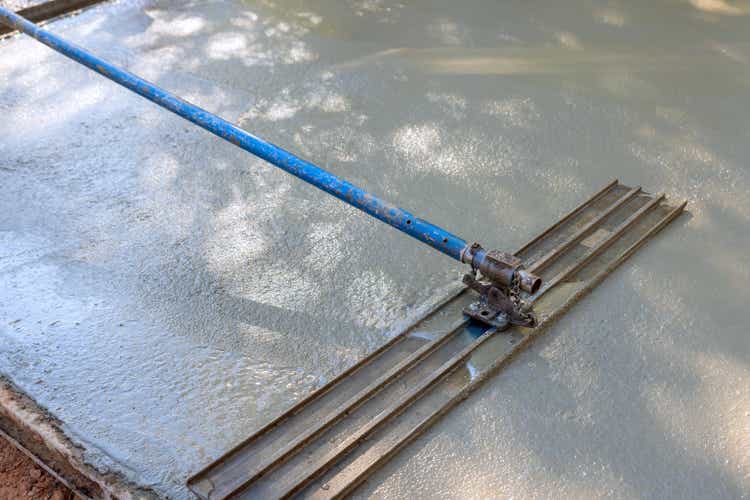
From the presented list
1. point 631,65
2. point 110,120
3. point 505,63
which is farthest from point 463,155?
point 110,120

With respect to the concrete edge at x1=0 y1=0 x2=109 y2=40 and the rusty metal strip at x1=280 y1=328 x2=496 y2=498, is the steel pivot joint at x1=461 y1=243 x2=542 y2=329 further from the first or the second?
the concrete edge at x1=0 y1=0 x2=109 y2=40

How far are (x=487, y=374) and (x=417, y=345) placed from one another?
0.27 metres

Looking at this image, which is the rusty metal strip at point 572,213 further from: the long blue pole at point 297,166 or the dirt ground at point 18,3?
the dirt ground at point 18,3

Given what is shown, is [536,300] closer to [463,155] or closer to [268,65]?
[463,155]

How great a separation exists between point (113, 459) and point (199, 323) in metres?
0.60

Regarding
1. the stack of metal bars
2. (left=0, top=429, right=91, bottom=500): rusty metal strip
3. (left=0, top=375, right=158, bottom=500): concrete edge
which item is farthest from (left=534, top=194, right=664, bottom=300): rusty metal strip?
(left=0, top=429, right=91, bottom=500): rusty metal strip

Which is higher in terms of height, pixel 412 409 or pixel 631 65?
pixel 631 65

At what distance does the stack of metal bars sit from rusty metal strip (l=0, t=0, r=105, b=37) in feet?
12.9

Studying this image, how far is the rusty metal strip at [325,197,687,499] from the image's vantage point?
2012 mm

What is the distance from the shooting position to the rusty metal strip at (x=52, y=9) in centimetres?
497

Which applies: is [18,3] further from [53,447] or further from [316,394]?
[316,394]

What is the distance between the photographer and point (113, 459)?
7.00 ft

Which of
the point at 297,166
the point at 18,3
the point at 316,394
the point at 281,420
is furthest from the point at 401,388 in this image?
the point at 18,3

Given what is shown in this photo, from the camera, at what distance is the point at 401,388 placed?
7.52 ft
